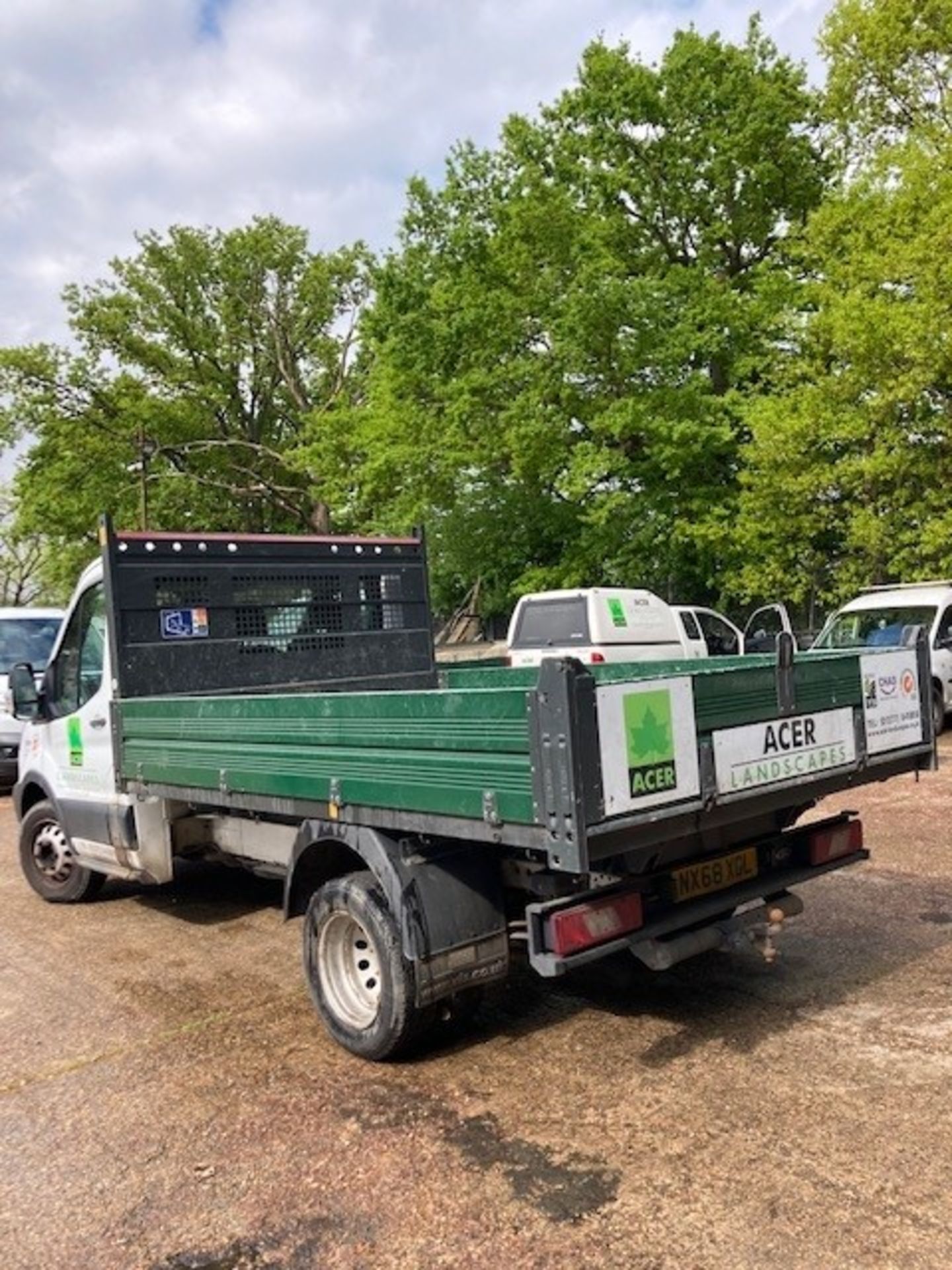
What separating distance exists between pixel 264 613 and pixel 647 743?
12.2 ft

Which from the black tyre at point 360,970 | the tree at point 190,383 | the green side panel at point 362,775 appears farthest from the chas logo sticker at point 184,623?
the tree at point 190,383

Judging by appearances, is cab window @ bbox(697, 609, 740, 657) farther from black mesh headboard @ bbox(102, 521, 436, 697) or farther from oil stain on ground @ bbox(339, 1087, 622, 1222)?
oil stain on ground @ bbox(339, 1087, 622, 1222)

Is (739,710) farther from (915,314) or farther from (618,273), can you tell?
(618,273)

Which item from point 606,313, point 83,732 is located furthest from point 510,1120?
point 606,313

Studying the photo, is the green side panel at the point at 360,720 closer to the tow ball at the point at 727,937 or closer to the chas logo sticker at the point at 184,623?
the chas logo sticker at the point at 184,623

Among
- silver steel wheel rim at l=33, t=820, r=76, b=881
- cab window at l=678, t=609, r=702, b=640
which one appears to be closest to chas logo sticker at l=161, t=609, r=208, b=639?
silver steel wheel rim at l=33, t=820, r=76, b=881

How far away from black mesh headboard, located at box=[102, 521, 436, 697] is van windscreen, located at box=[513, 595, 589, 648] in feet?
21.6

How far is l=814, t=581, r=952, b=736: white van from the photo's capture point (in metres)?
14.3

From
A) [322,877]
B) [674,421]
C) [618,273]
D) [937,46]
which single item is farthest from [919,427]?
[322,877]

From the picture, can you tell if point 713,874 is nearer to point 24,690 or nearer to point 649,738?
point 649,738

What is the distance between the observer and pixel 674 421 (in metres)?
20.9

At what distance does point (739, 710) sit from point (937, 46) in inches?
907

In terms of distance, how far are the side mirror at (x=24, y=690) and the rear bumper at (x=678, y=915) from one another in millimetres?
4330

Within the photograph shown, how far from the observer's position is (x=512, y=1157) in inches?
138
